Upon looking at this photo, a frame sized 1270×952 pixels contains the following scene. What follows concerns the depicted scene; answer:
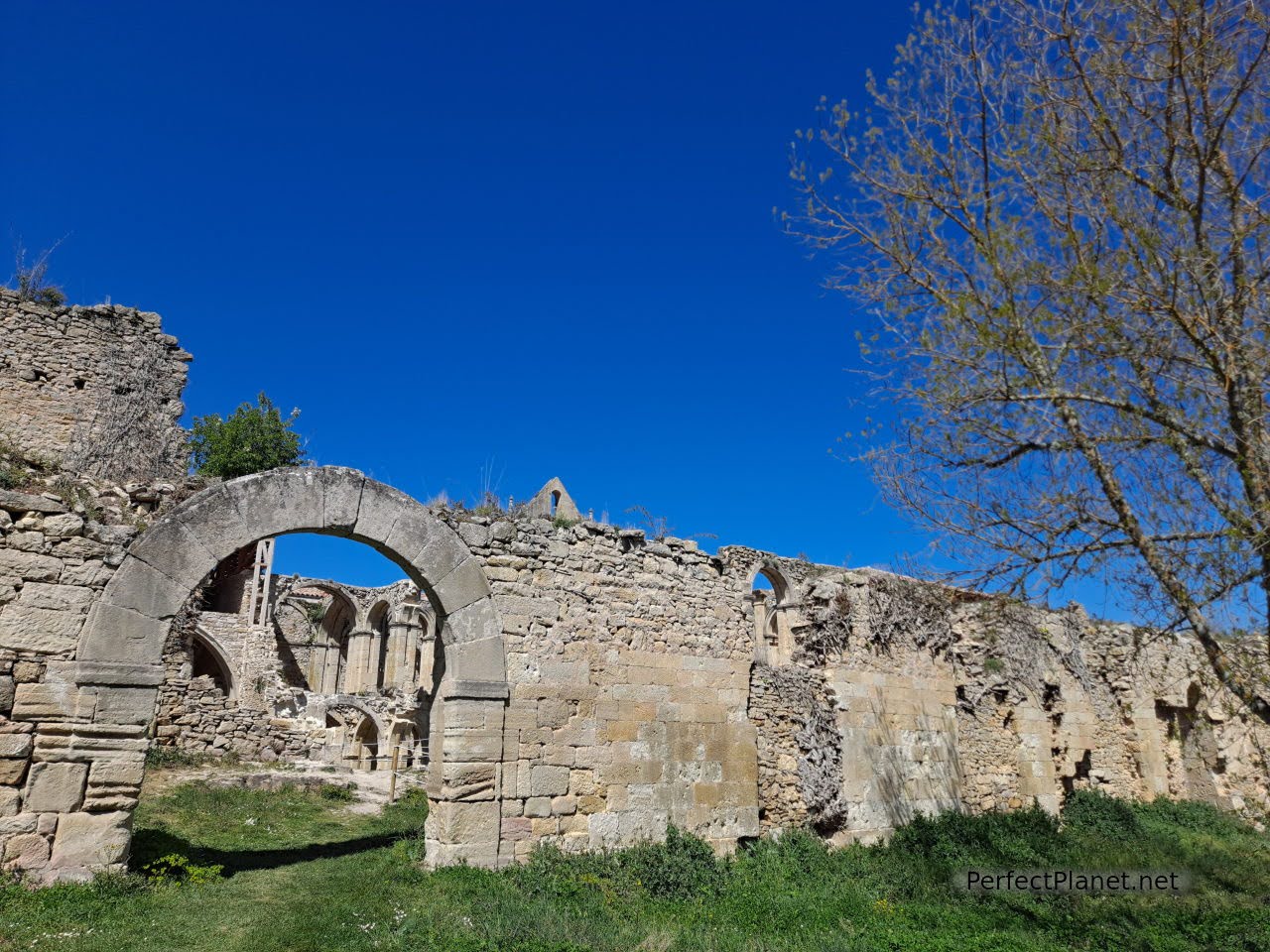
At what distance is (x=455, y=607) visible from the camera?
774 centimetres

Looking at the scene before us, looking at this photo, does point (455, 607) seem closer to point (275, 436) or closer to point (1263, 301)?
point (1263, 301)

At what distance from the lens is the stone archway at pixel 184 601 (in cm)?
611

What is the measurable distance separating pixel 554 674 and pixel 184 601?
3.32m

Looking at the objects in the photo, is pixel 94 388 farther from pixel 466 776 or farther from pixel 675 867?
pixel 675 867

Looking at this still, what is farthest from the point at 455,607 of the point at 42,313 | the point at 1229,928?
the point at 42,313

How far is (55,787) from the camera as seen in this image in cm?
597

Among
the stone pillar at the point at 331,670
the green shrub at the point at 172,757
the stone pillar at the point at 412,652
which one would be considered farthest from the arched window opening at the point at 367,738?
the stone pillar at the point at 331,670

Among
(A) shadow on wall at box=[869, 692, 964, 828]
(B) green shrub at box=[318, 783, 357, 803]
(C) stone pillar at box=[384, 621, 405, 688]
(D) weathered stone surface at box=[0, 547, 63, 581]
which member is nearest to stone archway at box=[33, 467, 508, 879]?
(D) weathered stone surface at box=[0, 547, 63, 581]

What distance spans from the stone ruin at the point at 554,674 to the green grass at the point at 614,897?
1.43 ft

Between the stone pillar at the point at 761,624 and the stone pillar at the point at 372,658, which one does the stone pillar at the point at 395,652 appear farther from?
the stone pillar at the point at 761,624

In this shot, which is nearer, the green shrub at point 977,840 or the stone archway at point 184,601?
the stone archway at point 184,601

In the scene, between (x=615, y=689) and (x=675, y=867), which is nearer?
(x=675, y=867)

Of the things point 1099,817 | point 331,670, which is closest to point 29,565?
point 1099,817

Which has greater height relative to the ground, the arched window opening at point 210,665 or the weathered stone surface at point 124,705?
the arched window opening at point 210,665
